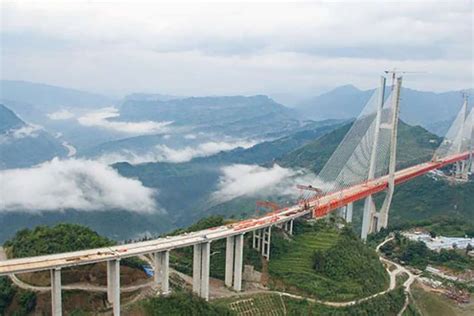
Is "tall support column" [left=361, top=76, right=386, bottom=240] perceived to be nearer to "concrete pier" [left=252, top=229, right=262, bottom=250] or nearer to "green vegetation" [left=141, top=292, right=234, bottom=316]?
"concrete pier" [left=252, top=229, right=262, bottom=250]

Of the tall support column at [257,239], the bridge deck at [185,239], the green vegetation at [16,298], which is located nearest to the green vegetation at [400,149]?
the bridge deck at [185,239]

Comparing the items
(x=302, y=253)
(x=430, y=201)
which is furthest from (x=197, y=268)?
(x=430, y=201)

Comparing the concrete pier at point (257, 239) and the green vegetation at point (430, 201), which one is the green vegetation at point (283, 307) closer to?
the concrete pier at point (257, 239)

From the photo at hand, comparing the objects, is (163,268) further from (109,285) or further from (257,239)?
(257,239)

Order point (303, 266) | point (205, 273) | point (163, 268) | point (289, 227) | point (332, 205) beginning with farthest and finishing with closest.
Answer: point (332, 205) → point (289, 227) → point (303, 266) → point (205, 273) → point (163, 268)

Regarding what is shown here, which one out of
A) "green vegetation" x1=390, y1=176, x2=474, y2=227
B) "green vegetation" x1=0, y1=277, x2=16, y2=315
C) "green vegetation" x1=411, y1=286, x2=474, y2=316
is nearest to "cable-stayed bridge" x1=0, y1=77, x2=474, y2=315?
"green vegetation" x1=0, y1=277, x2=16, y2=315

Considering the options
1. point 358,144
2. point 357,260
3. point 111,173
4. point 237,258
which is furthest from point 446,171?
point 111,173
